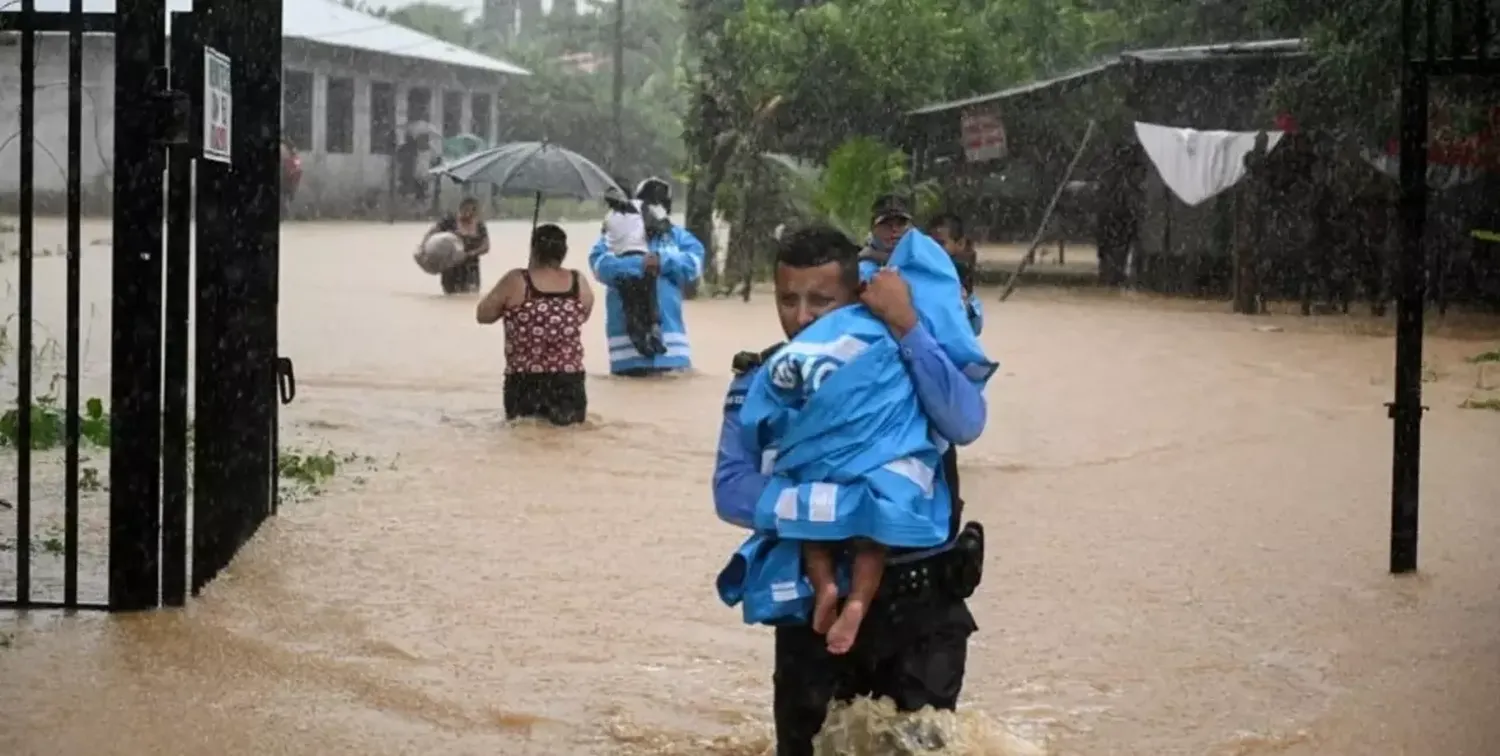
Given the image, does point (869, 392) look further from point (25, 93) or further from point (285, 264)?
point (285, 264)

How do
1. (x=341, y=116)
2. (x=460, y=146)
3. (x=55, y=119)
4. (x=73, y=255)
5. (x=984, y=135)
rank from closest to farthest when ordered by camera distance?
(x=73, y=255) < (x=984, y=135) < (x=55, y=119) < (x=341, y=116) < (x=460, y=146)

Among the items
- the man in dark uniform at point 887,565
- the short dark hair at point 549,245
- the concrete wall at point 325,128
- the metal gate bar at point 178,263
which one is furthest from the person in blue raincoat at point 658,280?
the concrete wall at point 325,128

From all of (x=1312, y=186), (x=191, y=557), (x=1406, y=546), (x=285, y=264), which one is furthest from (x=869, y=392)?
(x=285, y=264)

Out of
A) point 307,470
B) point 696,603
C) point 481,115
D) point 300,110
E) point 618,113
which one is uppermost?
point 618,113

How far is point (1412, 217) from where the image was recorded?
7.70 metres

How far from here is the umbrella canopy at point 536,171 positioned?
60.4ft

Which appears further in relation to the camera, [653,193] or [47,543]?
[653,193]

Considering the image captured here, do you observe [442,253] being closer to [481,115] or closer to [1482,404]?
[1482,404]

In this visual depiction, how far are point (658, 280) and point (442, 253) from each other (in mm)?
9426

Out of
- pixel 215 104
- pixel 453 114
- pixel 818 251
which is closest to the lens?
pixel 818 251

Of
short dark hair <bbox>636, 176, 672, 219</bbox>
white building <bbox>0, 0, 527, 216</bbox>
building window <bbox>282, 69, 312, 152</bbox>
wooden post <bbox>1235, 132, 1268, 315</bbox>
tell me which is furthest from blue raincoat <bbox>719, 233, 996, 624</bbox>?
building window <bbox>282, 69, 312, 152</bbox>

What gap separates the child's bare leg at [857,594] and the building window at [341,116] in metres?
42.9

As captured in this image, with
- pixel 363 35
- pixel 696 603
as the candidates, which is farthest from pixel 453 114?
pixel 696 603

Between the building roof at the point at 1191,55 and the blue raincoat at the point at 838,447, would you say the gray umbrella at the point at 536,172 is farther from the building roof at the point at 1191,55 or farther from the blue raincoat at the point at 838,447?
the blue raincoat at the point at 838,447
